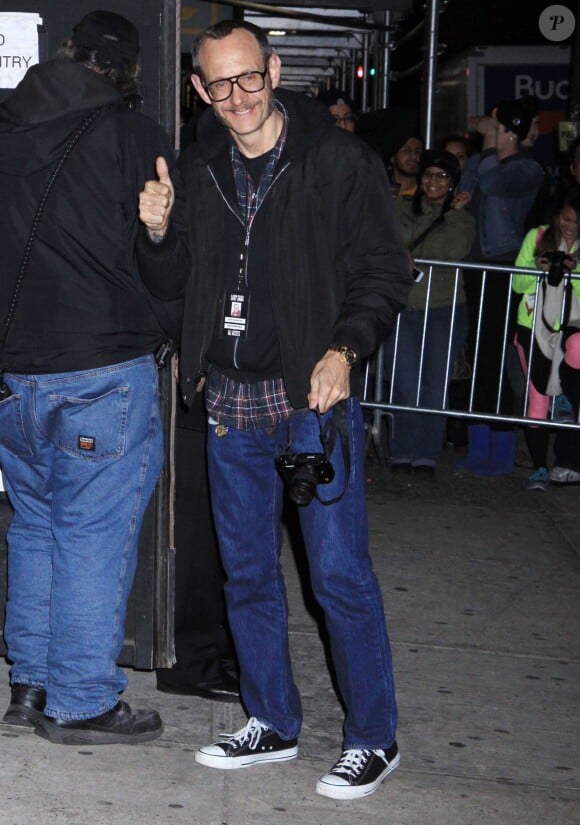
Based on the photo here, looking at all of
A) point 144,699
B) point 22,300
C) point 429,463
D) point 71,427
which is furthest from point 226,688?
point 429,463

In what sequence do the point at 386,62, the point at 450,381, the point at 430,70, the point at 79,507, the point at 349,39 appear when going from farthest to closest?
1. the point at 349,39
2. the point at 386,62
3. the point at 430,70
4. the point at 450,381
5. the point at 79,507

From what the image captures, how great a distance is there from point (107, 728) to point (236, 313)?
4.39ft

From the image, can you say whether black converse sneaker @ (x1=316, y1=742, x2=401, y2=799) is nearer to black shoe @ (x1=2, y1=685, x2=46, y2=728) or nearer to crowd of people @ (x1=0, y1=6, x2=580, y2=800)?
crowd of people @ (x1=0, y1=6, x2=580, y2=800)

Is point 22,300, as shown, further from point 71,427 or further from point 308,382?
A: point 308,382

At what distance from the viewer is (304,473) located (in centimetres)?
342

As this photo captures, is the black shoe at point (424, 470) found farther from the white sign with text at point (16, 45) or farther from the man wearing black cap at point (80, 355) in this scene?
the white sign with text at point (16, 45)

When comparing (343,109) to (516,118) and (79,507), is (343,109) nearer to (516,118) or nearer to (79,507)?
(516,118)

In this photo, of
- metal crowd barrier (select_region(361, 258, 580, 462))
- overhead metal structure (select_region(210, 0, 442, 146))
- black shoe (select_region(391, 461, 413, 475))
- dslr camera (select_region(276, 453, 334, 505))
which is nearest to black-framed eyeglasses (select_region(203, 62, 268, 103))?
dslr camera (select_region(276, 453, 334, 505))

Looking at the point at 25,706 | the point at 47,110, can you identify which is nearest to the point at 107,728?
the point at 25,706

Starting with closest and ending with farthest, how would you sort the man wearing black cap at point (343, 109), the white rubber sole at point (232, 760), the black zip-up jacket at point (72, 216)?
the black zip-up jacket at point (72, 216), the white rubber sole at point (232, 760), the man wearing black cap at point (343, 109)

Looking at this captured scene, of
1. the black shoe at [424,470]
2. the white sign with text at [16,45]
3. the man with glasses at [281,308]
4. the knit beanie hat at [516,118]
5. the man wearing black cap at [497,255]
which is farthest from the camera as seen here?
the knit beanie hat at [516,118]

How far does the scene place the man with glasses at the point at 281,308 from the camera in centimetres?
347

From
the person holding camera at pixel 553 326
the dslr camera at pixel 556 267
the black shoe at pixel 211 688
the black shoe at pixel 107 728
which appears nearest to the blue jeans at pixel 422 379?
the person holding camera at pixel 553 326

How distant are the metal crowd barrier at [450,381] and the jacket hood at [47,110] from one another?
13.2 ft
